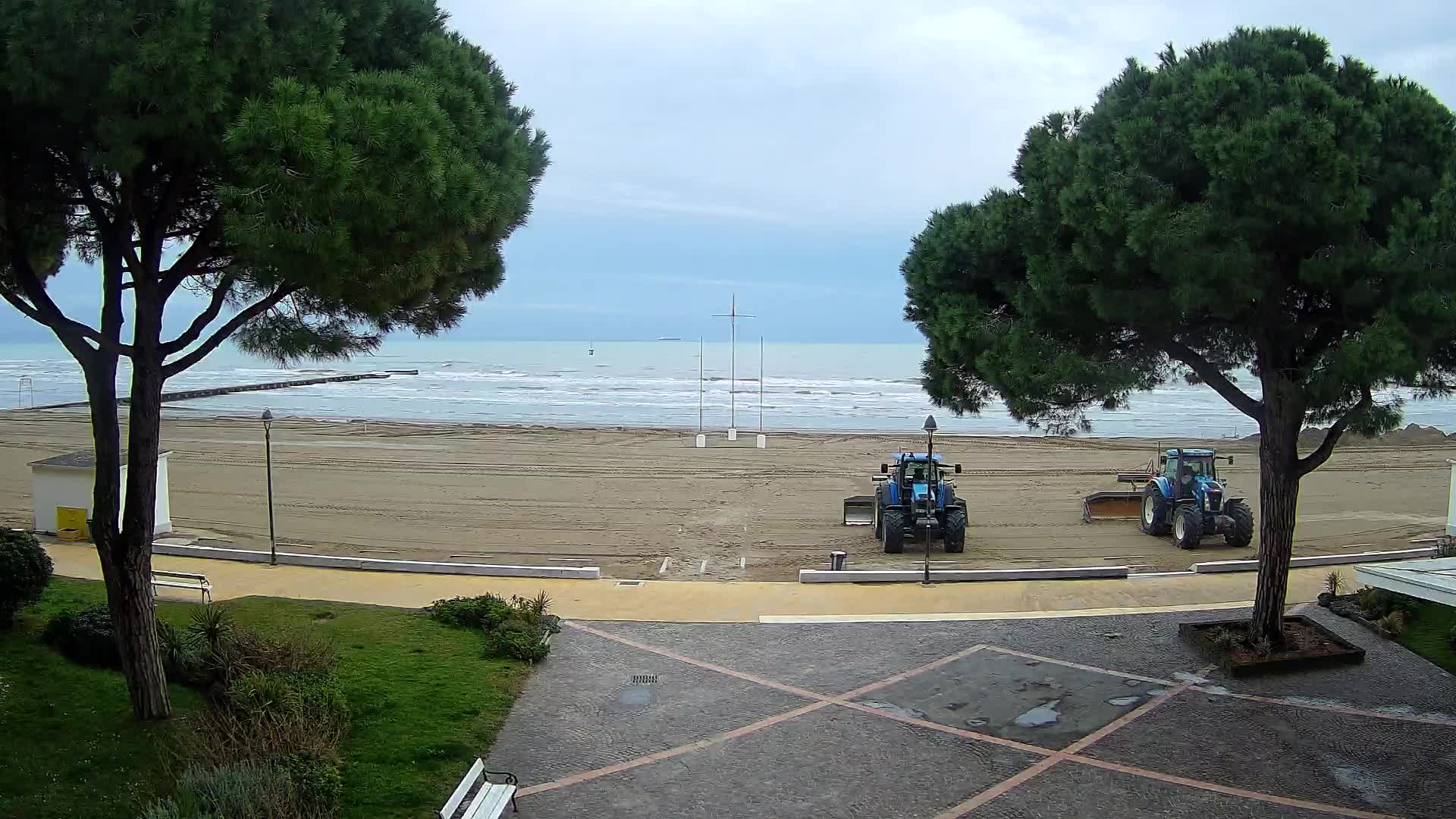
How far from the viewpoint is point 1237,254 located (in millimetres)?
7168

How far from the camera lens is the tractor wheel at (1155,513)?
1856 centimetres

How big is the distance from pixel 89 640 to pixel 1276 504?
10643 mm

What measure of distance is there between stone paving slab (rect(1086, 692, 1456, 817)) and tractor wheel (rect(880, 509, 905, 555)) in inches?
331

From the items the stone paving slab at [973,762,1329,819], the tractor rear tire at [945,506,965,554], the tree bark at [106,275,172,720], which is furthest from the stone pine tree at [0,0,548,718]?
the tractor rear tire at [945,506,965,554]

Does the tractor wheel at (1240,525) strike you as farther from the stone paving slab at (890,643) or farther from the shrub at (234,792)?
the shrub at (234,792)

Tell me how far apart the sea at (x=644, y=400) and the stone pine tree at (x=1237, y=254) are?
17854mm

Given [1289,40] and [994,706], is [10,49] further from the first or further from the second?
[1289,40]

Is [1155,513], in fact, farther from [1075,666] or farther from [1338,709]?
[1338,709]

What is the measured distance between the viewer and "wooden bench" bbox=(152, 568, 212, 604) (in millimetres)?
10844

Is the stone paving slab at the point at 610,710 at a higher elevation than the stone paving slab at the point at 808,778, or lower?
higher

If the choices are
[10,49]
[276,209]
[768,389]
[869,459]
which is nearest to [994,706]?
[276,209]

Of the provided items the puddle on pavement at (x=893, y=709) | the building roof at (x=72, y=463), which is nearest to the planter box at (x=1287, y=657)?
the puddle on pavement at (x=893, y=709)

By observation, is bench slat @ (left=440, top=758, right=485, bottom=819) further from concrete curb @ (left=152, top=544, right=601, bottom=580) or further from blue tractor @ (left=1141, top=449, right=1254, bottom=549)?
blue tractor @ (left=1141, top=449, right=1254, bottom=549)

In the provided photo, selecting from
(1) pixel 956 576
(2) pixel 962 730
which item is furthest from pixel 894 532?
(2) pixel 962 730
